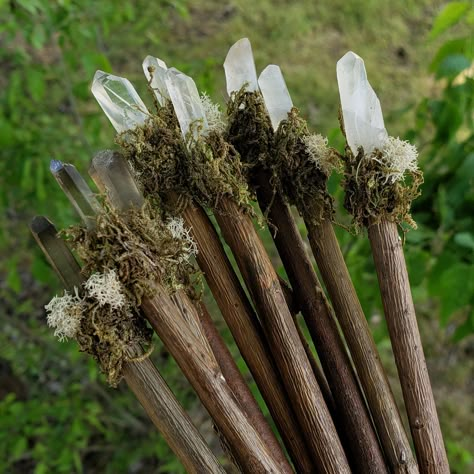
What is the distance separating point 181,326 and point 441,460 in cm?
36

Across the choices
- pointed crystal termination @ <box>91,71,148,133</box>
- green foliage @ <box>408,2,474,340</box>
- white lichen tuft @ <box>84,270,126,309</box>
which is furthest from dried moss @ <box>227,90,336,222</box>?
green foliage @ <box>408,2,474,340</box>

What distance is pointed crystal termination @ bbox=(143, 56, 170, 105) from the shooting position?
1.98 ft

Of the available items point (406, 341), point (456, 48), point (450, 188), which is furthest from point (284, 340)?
point (456, 48)

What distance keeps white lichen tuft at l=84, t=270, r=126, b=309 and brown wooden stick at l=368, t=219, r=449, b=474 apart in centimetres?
30

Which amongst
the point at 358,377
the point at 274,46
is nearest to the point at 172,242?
the point at 358,377

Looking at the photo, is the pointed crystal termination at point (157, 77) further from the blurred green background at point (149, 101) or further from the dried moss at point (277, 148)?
the blurred green background at point (149, 101)

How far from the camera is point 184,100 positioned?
1.94 ft

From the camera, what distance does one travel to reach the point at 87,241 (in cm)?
55

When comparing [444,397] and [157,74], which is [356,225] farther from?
[444,397]

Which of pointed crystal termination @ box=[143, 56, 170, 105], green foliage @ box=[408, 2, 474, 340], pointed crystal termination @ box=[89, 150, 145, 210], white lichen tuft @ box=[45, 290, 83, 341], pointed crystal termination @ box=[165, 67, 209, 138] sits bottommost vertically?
green foliage @ box=[408, 2, 474, 340]

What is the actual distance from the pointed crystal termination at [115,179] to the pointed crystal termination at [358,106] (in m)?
0.25

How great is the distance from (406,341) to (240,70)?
0.38 m

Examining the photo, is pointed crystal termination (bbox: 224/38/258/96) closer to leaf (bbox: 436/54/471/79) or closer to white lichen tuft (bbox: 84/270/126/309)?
white lichen tuft (bbox: 84/270/126/309)

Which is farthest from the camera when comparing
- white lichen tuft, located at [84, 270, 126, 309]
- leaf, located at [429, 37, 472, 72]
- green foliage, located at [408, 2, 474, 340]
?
leaf, located at [429, 37, 472, 72]
